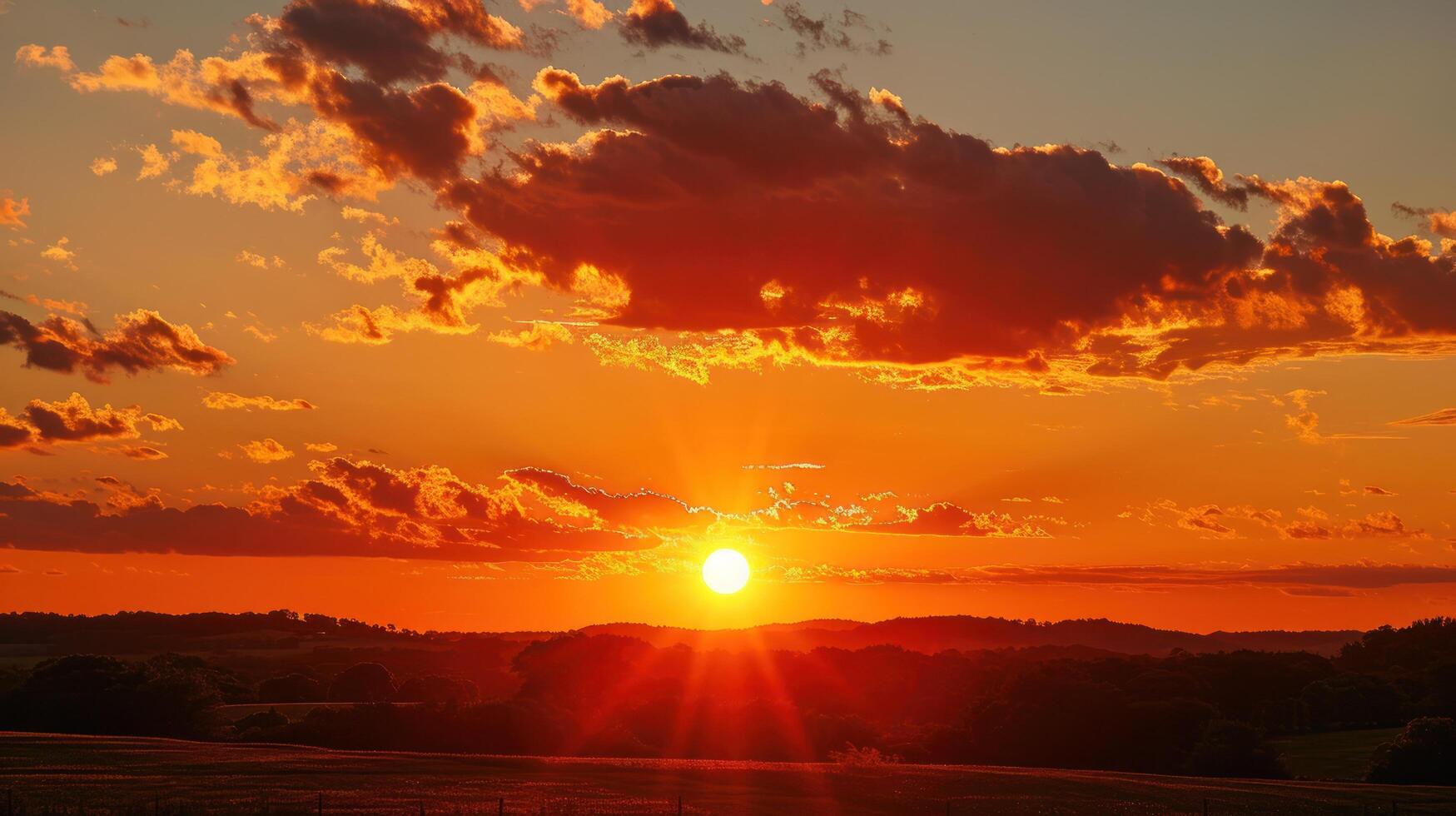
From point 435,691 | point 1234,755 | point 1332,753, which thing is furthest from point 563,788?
point 1332,753

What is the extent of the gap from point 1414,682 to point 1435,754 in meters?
51.2

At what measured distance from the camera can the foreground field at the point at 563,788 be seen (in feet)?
205

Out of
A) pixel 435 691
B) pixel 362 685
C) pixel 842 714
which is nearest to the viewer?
pixel 435 691

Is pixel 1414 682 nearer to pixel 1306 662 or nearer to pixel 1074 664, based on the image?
pixel 1306 662

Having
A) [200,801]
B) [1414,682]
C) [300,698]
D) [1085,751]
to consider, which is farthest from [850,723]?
[200,801]

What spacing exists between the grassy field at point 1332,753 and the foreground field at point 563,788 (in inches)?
1104

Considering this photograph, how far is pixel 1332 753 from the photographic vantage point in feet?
Answer: 399

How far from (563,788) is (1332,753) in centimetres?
8334

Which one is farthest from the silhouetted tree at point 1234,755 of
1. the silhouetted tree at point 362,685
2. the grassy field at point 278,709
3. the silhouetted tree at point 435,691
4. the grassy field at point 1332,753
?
the silhouetted tree at point 362,685

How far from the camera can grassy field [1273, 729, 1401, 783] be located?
111m

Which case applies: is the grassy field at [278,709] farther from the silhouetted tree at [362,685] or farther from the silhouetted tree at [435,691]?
the silhouetted tree at [362,685]

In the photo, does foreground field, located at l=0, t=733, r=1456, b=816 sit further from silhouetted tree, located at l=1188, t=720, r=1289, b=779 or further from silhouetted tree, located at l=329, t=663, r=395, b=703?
silhouetted tree, located at l=329, t=663, r=395, b=703

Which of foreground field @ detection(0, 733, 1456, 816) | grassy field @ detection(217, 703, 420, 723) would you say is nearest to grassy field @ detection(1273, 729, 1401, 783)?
foreground field @ detection(0, 733, 1456, 816)

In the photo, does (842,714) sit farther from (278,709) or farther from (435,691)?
(278,709)
